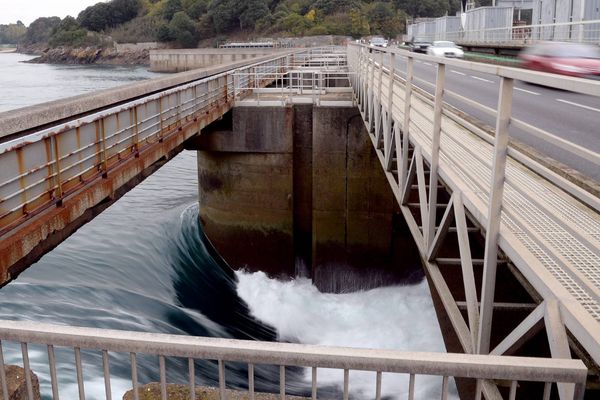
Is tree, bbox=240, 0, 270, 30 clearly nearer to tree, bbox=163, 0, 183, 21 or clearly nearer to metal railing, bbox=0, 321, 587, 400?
tree, bbox=163, 0, 183, 21

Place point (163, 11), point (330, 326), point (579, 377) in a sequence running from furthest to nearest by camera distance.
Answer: point (163, 11), point (330, 326), point (579, 377)

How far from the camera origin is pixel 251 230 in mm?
16891

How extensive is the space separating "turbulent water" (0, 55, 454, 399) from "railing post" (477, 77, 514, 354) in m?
6.96

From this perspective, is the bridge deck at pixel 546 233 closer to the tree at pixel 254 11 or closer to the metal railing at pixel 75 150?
the metal railing at pixel 75 150

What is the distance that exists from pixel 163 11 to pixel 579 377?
166m

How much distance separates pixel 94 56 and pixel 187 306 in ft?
423

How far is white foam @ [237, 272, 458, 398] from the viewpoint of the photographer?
1345 centimetres

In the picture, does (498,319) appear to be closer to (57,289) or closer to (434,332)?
(434,332)

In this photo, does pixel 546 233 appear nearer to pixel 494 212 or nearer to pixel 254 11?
pixel 494 212

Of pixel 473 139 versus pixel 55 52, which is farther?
pixel 55 52

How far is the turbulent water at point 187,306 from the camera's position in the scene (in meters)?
10.7

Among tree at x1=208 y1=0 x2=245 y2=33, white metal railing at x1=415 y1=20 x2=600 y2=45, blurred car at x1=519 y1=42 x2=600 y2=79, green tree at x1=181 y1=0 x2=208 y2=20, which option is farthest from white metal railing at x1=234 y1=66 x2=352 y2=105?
green tree at x1=181 y1=0 x2=208 y2=20

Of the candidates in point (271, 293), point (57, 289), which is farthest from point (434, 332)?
point (57, 289)

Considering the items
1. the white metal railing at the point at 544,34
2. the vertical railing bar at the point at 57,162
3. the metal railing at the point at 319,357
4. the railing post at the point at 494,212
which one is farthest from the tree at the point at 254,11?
the metal railing at the point at 319,357
